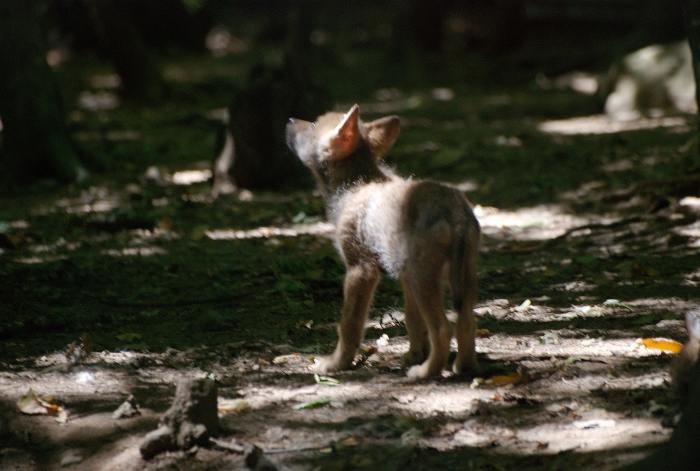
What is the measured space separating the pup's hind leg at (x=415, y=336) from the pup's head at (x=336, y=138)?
102 cm

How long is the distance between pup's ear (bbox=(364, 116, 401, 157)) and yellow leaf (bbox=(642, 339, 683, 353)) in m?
2.05

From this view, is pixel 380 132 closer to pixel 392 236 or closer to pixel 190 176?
pixel 392 236

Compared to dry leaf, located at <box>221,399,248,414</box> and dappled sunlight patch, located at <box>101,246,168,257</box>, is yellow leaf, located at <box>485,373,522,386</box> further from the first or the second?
dappled sunlight patch, located at <box>101,246,168,257</box>

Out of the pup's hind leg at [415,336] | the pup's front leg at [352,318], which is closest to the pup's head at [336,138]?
the pup's front leg at [352,318]

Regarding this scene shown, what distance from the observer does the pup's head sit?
4.75 meters

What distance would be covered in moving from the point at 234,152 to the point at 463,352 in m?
5.94

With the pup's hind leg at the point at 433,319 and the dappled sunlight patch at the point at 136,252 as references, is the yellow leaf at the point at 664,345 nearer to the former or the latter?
the pup's hind leg at the point at 433,319

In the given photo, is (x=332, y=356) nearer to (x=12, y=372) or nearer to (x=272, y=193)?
(x=12, y=372)

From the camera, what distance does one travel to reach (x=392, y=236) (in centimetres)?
415

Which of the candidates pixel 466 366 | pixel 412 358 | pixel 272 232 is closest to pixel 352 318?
pixel 412 358

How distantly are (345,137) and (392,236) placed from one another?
0.89m

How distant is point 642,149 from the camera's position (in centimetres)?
949

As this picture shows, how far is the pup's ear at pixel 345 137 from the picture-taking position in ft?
15.2

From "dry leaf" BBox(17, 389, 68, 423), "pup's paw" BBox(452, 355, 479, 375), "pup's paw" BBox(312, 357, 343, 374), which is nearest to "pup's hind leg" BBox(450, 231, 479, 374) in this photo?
"pup's paw" BBox(452, 355, 479, 375)
